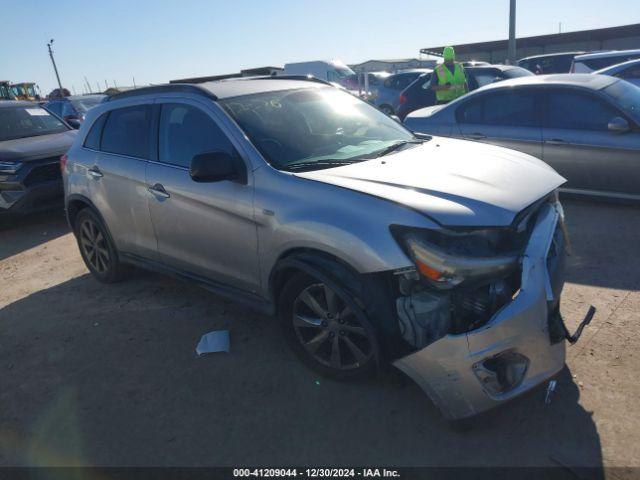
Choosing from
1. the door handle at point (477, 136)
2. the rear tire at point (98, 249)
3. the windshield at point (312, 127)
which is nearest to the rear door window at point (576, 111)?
the door handle at point (477, 136)

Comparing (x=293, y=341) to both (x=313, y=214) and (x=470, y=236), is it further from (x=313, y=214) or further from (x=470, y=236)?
(x=470, y=236)

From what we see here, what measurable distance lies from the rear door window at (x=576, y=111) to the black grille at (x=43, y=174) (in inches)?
253

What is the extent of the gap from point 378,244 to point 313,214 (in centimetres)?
46

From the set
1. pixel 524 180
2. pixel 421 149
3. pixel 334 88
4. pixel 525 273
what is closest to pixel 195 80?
pixel 334 88

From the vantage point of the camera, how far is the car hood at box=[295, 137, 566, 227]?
259 centimetres

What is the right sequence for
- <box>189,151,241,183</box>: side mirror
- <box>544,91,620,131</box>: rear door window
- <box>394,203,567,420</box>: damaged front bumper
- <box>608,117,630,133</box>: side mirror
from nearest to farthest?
<box>394,203,567,420</box>: damaged front bumper, <box>189,151,241,183</box>: side mirror, <box>608,117,630,133</box>: side mirror, <box>544,91,620,131</box>: rear door window

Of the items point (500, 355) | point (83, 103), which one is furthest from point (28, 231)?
point (83, 103)

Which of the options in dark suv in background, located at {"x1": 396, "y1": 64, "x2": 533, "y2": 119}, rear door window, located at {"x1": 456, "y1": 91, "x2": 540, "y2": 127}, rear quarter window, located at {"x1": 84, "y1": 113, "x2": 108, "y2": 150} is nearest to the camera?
rear quarter window, located at {"x1": 84, "y1": 113, "x2": 108, "y2": 150}

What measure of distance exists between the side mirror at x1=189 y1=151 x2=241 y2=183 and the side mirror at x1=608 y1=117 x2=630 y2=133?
14.1ft

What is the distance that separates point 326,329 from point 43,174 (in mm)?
5795

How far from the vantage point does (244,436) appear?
9.25 ft

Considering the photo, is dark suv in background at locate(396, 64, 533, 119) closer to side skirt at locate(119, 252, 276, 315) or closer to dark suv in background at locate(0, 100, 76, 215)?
dark suv in background at locate(0, 100, 76, 215)

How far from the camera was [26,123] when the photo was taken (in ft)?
27.3

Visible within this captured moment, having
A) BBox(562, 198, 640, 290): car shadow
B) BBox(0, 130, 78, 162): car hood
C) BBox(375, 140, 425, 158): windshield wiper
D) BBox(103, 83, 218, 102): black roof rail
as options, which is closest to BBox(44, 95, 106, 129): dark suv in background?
BBox(0, 130, 78, 162): car hood
